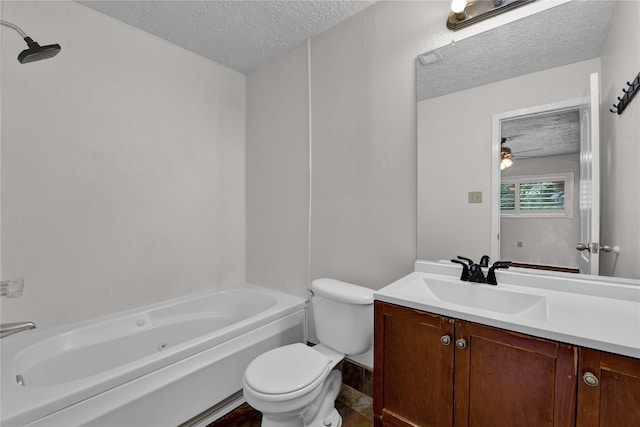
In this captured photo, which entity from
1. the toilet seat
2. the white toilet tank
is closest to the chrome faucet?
the toilet seat

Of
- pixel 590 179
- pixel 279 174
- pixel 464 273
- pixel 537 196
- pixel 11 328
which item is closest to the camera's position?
pixel 11 328

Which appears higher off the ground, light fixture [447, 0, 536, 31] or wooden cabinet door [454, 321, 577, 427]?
light fixture [447, 0, 536, 31]

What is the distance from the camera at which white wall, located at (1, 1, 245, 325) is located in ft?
5.17

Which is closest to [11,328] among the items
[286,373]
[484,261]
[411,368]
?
[286,373]

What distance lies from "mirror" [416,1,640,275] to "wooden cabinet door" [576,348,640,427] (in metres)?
0.60

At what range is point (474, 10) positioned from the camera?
1409 mm

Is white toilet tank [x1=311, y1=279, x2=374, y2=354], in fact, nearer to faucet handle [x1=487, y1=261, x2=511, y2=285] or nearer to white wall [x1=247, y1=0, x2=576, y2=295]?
white wall [x1=247, y1=0, x2=576, y2=295]

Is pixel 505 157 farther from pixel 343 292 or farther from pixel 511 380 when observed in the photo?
pixel 343 292

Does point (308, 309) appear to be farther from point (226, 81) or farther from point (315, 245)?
point (226, 81)

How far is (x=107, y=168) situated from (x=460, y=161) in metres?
2.21

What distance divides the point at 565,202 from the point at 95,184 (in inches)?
102

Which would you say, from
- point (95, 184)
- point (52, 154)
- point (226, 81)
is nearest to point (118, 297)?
point (95, 184)

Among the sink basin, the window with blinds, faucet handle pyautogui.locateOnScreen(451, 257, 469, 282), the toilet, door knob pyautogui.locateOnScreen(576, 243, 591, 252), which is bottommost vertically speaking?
the toilet

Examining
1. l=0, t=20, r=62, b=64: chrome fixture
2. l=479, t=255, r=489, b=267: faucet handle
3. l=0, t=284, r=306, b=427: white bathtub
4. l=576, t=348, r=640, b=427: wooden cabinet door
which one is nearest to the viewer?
l=576, t=348, r=640, b=427: wooden cabinet door
